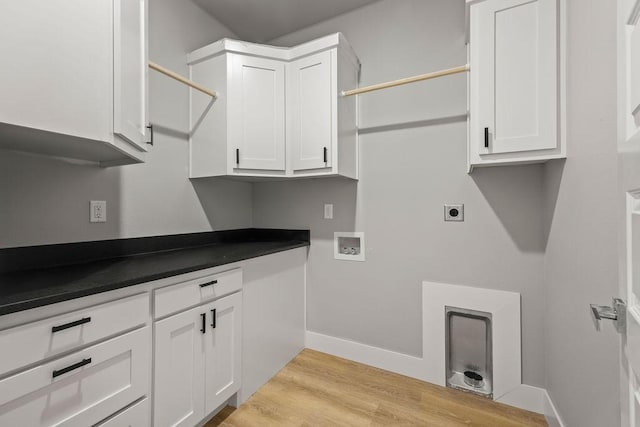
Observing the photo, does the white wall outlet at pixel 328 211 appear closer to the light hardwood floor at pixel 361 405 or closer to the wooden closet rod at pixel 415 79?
the wooden closet rod at pixel 415 79

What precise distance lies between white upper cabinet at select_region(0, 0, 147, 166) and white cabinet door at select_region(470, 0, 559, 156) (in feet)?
5.63

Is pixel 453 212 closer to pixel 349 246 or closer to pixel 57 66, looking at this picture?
pixel 349 246

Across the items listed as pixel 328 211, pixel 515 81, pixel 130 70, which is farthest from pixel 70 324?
pixel 515 81

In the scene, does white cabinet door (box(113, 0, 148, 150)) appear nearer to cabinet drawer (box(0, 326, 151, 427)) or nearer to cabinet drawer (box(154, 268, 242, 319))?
cabinet drawer (box(154, 268, 242, 319))

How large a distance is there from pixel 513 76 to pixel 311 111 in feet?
4.02

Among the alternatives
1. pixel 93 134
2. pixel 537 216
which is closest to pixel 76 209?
pixel 93 134

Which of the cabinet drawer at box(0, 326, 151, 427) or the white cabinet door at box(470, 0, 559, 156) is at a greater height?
the white cabinet door at box(470, 0, 559, 156)

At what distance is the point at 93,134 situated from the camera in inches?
41.8

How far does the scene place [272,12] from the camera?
7.23ft

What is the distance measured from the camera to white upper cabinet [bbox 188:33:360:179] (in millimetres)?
1922

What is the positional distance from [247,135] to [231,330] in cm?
134

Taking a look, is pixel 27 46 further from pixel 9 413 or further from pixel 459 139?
pixel 459 139

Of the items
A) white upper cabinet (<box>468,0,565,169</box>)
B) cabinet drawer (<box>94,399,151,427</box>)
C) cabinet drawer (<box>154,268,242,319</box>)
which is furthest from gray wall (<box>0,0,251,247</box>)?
white upper cabinet (<box>468,0,565,169</box>)

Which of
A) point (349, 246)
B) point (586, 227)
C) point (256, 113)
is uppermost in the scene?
point (256, 113)
